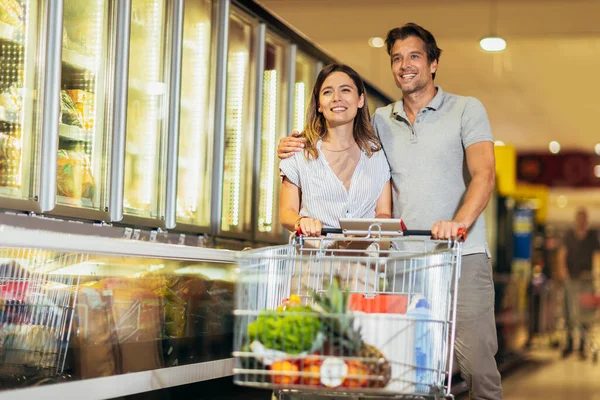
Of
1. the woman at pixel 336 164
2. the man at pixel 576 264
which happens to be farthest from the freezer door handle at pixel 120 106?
the man at pixel 576 264

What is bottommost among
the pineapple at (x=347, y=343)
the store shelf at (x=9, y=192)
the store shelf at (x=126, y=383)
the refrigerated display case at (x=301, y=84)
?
the store shelf at (x=126, y=383)

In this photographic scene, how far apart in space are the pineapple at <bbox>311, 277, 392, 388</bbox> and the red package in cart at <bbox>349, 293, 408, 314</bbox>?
0.97 ft

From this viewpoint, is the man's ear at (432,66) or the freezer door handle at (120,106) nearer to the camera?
the man's ear at (432,66)

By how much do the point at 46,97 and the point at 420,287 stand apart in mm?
1688

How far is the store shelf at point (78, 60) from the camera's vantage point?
13.2ft

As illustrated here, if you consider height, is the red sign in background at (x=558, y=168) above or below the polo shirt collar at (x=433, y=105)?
above

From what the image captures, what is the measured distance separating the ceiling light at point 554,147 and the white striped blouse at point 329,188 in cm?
1792

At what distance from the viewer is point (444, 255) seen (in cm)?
293

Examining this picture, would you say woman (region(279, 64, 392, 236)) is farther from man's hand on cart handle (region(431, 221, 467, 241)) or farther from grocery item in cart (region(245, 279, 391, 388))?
grocery item in cart (region(245, 279, 391, 388))

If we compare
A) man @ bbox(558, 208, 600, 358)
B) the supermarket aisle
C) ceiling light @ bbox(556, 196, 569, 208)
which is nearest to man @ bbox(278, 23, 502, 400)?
the supermarket aisle

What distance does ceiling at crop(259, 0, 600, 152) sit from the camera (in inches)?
428

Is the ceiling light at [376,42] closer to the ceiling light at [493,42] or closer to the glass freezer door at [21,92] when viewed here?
the ceiling light at [493,42]

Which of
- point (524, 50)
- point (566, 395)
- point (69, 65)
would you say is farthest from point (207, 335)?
point (524, 50)

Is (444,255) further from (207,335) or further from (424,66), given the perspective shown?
(207,335)
